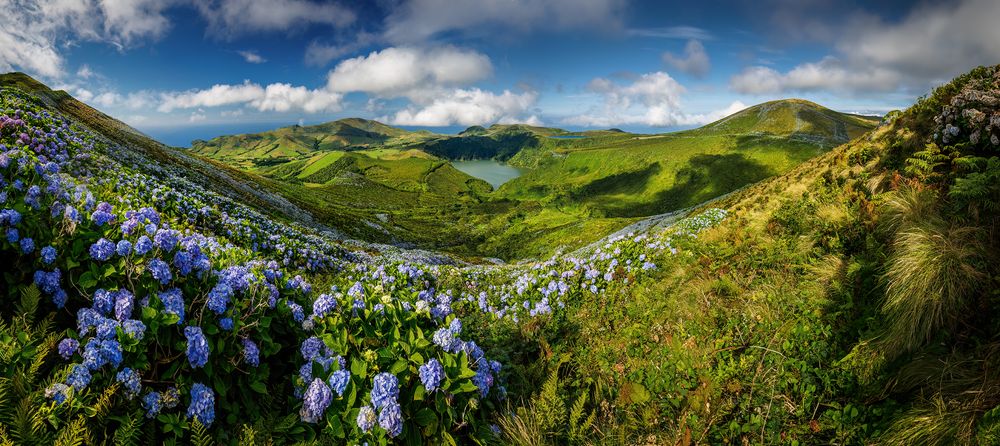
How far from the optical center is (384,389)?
3.67 m

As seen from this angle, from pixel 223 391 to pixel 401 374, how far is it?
65.2 inches

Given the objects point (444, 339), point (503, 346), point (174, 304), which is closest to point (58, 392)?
point (174, 304)

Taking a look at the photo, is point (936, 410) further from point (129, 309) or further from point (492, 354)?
point (129, 309)

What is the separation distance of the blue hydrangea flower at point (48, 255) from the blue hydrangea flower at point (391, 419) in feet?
12.1

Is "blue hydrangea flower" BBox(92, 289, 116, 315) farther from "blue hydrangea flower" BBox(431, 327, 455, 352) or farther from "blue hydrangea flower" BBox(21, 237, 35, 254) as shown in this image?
"blue hydrangea flower" BBox(431, 327, 455, 352)

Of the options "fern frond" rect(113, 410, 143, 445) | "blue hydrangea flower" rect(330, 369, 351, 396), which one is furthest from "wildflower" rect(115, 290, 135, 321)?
"blue hydrangea flower" rect(330, 369, 351, 396)

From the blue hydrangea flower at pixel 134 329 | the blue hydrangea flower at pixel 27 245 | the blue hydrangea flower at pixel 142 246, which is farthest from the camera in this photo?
the blue hydrangea flower at pixel 142 246

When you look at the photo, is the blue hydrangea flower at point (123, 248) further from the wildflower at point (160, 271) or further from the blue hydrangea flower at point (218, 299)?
the blue hydrangea flower at point (218, 299)

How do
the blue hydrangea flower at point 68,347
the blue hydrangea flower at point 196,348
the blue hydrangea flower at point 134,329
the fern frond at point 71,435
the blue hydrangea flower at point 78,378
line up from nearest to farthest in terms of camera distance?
the fern frond at point 71,435
the blue hydrangea flower at point 78,378
the blue hydrangea flower at point 68,347
the blue hydrangea flower at point 134,329
the blue hydrangea flower at point 196,348

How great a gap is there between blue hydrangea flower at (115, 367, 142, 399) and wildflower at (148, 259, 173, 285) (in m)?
0.99

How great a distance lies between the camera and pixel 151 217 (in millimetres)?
5355

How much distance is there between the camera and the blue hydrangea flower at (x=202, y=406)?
3.37 meters

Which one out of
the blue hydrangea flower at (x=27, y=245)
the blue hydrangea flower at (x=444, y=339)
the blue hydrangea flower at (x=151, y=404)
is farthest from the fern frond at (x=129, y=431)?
the blue hydrangea flower at (x=444, y=339)

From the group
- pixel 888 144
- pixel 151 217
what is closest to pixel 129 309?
pixel 151 217
